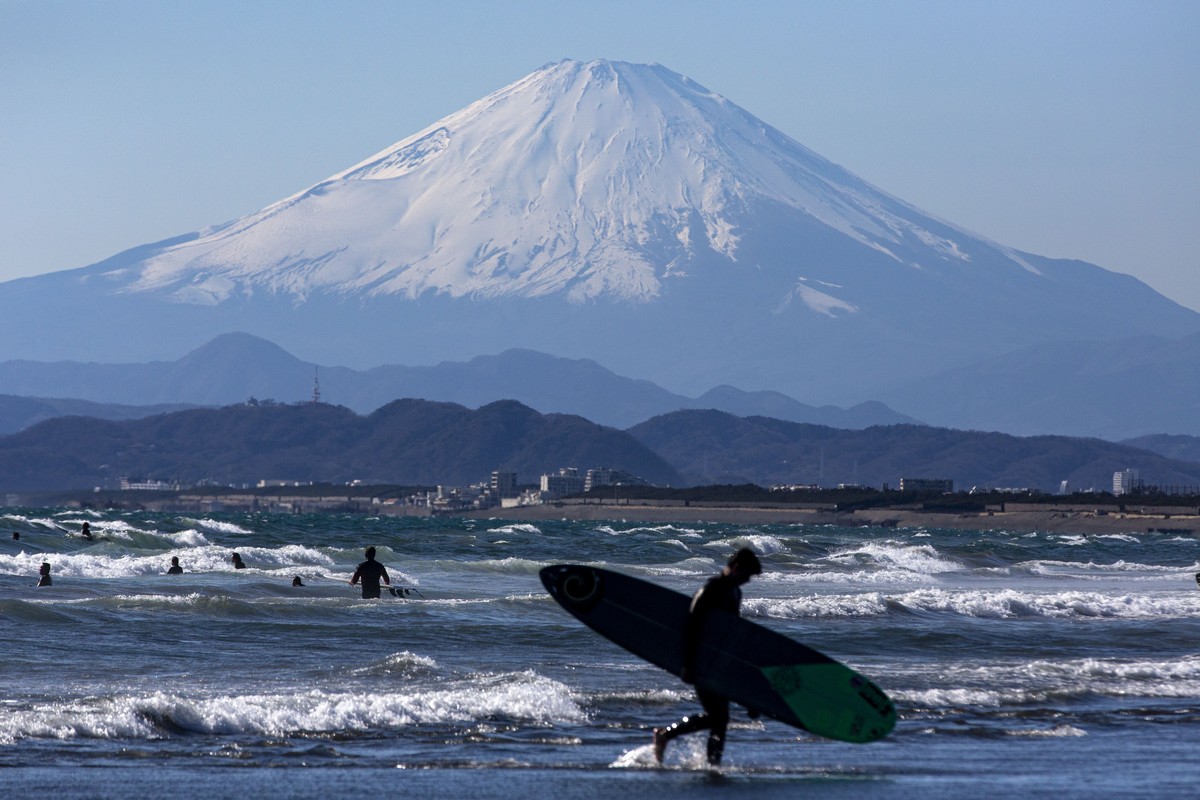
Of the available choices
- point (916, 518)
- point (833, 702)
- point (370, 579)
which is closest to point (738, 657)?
point (833, 702)

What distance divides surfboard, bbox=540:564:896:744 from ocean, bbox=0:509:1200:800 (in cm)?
50

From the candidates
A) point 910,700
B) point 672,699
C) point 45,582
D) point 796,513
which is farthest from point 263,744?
point 796,513

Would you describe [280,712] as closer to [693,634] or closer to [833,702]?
[693,634]

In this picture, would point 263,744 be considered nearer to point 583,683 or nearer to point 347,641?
point 583,683

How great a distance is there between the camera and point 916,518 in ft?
594

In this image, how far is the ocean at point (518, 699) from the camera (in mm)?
14219

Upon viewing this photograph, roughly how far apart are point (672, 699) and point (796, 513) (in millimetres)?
168154

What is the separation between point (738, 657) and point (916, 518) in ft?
557

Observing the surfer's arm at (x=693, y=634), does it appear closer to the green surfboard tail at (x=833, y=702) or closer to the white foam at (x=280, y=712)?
the green surfboard tail at (x=833, y=702)

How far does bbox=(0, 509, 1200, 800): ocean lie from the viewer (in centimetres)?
1422

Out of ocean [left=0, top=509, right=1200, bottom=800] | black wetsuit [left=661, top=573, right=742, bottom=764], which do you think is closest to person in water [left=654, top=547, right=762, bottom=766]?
black wetsuit [left=661, top=573, right=742, bottom=764]

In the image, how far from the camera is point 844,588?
4488 centimetres

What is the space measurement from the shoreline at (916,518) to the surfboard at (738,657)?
443ft

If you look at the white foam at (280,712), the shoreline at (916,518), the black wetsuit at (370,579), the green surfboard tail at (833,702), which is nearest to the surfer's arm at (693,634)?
the green surfboard tail at (833,702)
